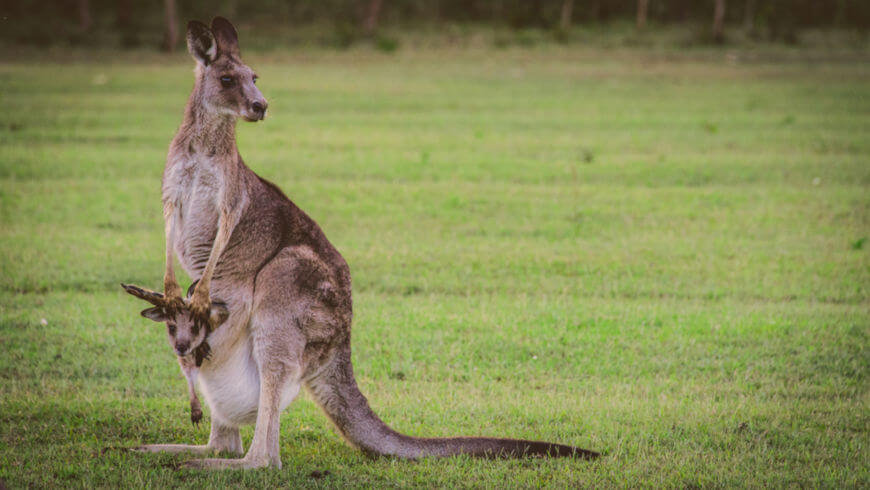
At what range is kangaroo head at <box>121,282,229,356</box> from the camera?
470cm

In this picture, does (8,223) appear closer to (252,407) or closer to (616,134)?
(252,407)

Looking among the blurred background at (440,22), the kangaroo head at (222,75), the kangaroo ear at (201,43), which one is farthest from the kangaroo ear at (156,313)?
the blurred background at (440,22)

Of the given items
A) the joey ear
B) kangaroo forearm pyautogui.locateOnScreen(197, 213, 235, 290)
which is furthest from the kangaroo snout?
kangaroo forearm pyautogui.locateOnScreen(197, 213, 235, 290)

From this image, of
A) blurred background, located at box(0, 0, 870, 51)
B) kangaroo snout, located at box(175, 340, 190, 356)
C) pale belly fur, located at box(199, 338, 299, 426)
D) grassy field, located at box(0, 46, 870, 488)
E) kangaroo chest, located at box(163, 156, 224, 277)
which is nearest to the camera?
kangaroo snout, located at box(175, 340, 190, 356)

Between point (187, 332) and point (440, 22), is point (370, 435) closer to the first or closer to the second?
point (187, 332)

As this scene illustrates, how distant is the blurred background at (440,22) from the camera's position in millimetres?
41062

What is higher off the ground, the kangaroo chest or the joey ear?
the kangaroo chest

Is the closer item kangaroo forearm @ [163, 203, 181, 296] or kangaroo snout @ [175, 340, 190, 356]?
kangaroo snout @ [175, 340, 190, 356]

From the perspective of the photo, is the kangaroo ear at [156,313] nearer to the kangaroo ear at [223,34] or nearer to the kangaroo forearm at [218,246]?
the kangaroo forearm at [218,246]

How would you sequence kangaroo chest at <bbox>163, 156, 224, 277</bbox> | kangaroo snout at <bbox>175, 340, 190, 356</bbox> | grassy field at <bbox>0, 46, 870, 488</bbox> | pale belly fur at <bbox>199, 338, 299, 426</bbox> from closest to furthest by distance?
kangaroo snout at <bbox>175, 340, 190, 356</bbox>
pale belly fur at <bbox>199, 338, 299, 426</bbox>
kangaroo chest at <bbox>163, 156, 224, 277</bbox>
grassy field at <bbox>0, 46, 870, 488</bbox>

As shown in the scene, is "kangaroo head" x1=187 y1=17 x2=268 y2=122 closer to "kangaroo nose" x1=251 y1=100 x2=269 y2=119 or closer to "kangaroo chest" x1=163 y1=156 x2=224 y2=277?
"kangaroo nose" x1=251 y1=100 x2=269 y2=119

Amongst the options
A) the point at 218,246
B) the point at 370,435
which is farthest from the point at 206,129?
the point at 370,435

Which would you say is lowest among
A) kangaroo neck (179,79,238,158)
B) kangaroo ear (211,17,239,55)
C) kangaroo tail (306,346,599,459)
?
kangaroo tail (306,346,599,459)

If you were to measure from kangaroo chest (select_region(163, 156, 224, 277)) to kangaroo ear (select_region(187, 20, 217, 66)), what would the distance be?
20.2 inches
